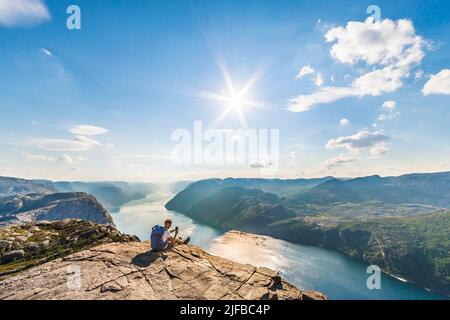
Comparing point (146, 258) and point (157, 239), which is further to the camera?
point (157, 239)

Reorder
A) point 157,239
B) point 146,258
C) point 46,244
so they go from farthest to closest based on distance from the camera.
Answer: point 46,244 < point 157,239 < point 146,258

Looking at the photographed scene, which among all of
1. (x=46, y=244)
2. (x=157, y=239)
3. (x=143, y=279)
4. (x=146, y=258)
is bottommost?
(x=46, y=244)

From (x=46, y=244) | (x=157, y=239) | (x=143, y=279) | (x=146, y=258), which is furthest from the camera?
(x=46, y=244)

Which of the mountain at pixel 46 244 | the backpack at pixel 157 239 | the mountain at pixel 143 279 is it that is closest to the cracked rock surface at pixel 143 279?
the mountain at pixel 143 279

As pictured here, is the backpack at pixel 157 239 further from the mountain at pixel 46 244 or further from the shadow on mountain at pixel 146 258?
the mountain at pixel 46 244

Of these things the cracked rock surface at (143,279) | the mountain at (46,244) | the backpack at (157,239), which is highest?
the backpack at (157,239)

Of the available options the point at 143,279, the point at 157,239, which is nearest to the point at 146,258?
the point at 157,239

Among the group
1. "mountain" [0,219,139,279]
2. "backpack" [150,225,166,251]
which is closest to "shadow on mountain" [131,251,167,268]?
"backpack" [150,225,166,251]

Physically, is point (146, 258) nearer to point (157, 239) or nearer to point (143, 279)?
point (157, 239)

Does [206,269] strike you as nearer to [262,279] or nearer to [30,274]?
[262,279]
